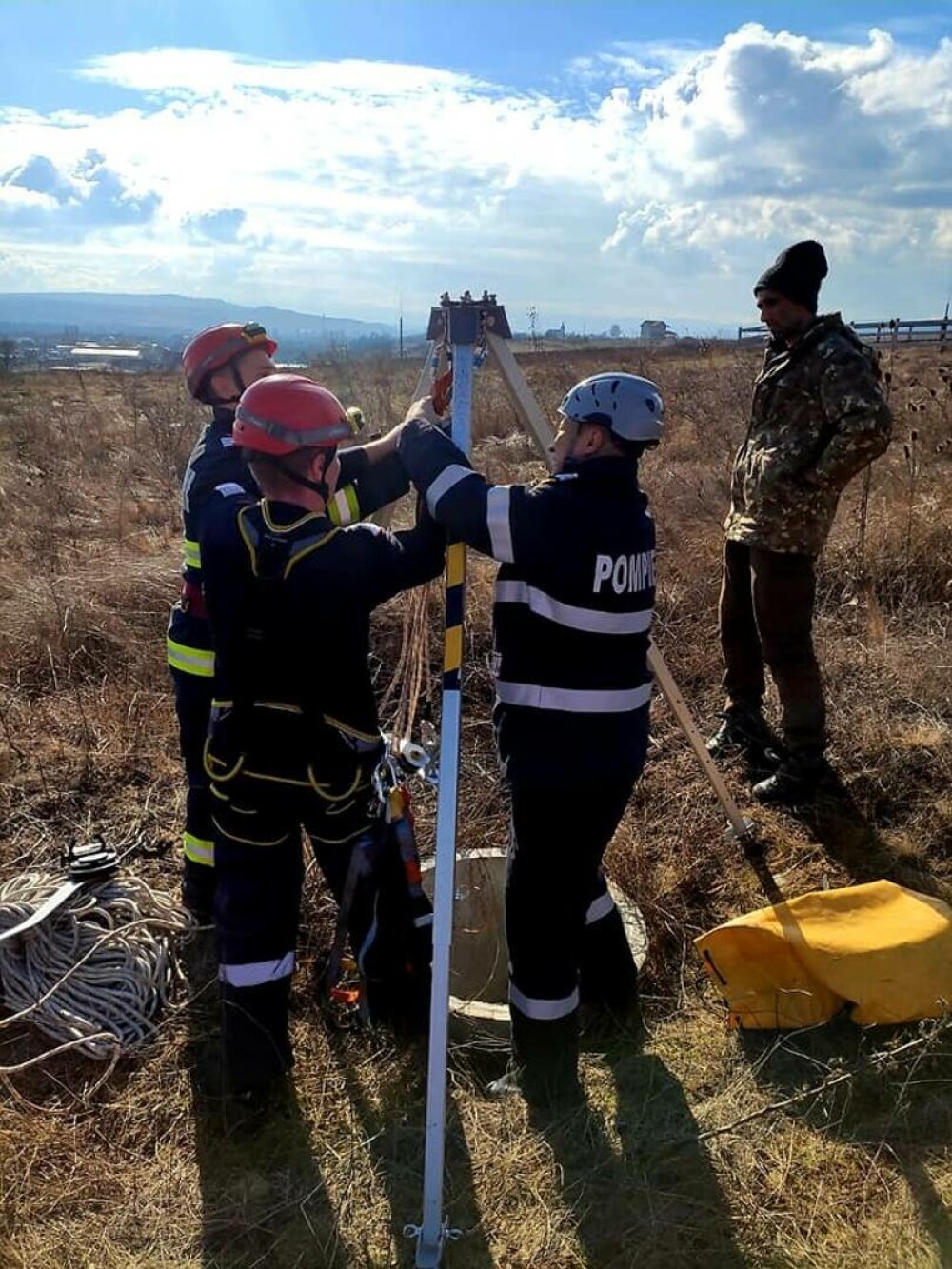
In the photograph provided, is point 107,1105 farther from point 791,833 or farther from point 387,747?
point 791,833

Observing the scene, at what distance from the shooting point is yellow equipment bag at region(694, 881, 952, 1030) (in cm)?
287

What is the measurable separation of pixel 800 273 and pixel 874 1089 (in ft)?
10.3

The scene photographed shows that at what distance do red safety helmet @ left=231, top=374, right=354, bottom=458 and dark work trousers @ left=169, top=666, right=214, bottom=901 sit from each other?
1245 mm

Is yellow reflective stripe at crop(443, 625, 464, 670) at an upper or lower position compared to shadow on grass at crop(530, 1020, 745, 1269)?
upper

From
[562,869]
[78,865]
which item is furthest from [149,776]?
[562,869]

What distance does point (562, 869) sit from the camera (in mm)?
2691

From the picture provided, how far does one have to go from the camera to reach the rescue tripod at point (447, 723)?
2250 millimetres

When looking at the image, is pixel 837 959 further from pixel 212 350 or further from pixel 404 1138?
pixel 212 350

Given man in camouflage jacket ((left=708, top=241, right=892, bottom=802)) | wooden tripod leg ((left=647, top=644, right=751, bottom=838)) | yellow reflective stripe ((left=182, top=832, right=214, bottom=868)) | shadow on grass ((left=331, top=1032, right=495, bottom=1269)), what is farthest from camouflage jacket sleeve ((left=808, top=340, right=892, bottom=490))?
yellow reflective stripe ((left=182, top=832, right=214, bottom=868))

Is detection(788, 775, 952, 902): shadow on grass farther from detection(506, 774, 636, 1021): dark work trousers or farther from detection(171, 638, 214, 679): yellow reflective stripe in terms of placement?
detection(171, 638, 214, 679): yellow reflective stripe

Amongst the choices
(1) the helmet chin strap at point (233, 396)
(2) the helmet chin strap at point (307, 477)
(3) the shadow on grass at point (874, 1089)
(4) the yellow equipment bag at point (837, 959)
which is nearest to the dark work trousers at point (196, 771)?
(1) the helmet chin strap at point (233, 396)

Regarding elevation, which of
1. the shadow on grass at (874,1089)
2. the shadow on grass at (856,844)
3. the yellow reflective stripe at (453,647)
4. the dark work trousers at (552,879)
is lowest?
the shadow on grass at (874,1089)

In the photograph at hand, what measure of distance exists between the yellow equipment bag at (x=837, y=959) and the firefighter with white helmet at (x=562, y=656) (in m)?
0.60

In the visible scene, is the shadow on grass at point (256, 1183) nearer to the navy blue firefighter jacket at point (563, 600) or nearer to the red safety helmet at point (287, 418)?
the navy blue firefighter jacket at point (563, 600)
